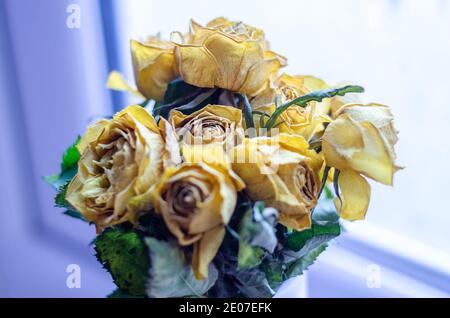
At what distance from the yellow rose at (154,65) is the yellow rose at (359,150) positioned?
7.4 inches

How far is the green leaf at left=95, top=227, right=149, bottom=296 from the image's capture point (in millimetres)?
445

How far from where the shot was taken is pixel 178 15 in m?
0.84

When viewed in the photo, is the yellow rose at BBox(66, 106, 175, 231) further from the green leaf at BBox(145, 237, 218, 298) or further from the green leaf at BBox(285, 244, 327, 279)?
the green leaf at BBox(285, 244, 327, 279)

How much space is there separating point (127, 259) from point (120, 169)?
0.27 feet

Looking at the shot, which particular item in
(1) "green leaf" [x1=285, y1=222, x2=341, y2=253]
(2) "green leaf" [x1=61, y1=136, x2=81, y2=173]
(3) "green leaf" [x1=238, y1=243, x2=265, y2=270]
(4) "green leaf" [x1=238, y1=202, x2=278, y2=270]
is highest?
(2) "green leaf" [x1=61, y1=136, x2=81, y2=173]

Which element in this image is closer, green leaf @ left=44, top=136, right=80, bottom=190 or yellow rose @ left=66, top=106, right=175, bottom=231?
yellow rose @ left=66, top=106, right=175, bottom=231

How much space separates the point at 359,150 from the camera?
0.45m

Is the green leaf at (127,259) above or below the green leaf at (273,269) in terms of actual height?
above

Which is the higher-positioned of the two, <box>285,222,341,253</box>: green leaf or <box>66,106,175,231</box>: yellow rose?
<box>66,106,175,231</box>: yellow rose

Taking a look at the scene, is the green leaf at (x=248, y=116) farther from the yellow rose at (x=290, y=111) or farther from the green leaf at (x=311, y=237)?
the green leaf at (x=311, y=237)

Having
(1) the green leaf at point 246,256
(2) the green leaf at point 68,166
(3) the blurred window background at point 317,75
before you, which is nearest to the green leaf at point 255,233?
(1) the green leaf at point 246,256

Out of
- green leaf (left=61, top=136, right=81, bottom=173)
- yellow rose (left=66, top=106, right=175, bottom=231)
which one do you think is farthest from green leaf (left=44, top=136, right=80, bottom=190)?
yellow rose (left=66, top=106, right=175, bottom=231)

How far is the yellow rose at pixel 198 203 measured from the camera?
40 centimetres
